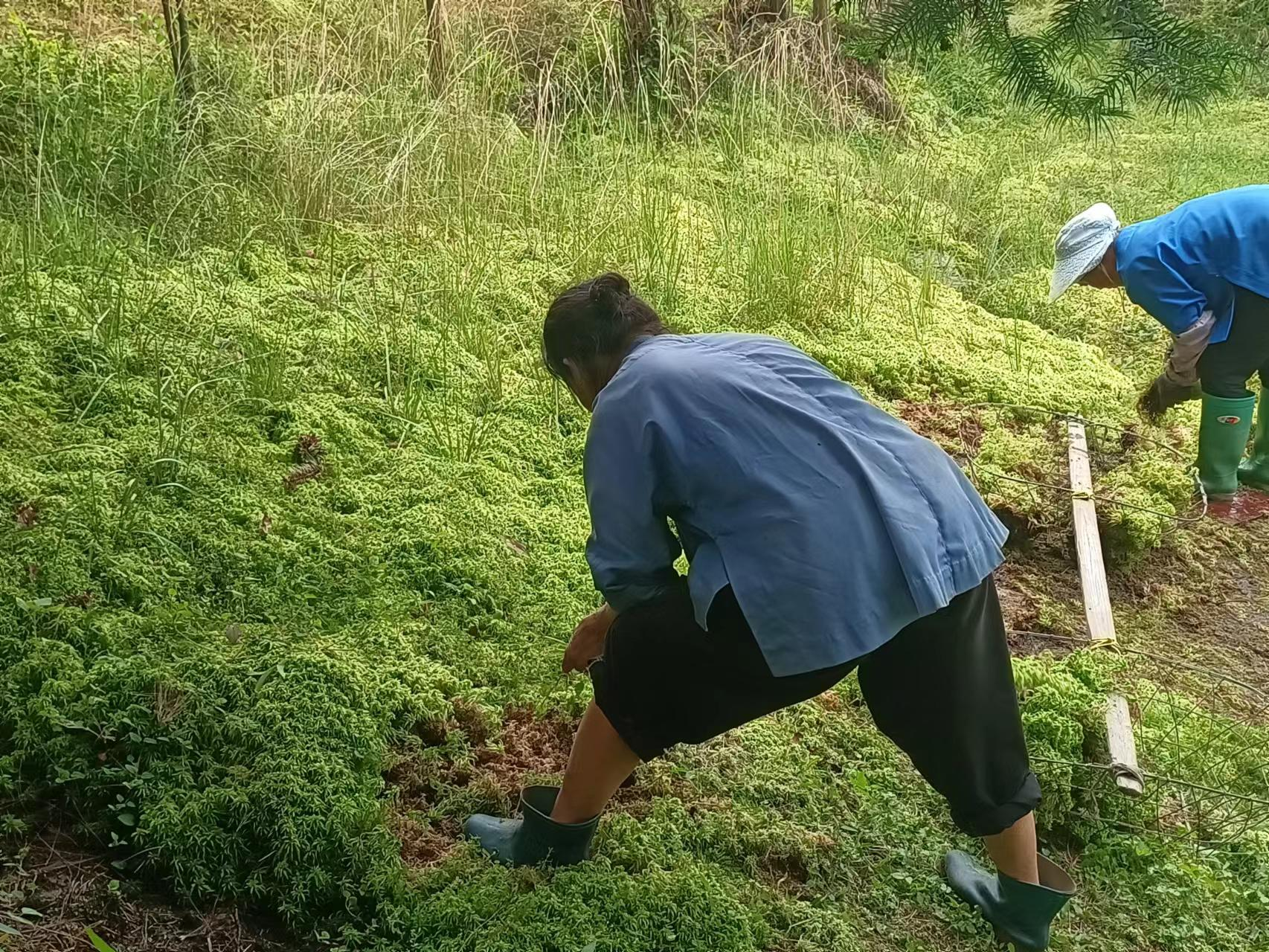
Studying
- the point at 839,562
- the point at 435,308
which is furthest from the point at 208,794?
the point at 435,308

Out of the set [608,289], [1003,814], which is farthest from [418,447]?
[1003,814]

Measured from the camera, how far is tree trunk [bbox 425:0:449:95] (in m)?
6.24

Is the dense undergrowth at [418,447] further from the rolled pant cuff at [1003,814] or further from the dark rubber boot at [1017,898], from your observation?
the rolled pant cuff at [1003,814]

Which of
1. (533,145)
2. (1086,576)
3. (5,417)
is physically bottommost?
(1086,576)

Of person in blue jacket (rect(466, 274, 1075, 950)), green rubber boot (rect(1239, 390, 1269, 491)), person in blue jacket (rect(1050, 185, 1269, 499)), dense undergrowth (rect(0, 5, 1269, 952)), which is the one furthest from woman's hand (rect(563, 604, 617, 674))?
green rubber boot (rect(1239, 390, 1269, 491))

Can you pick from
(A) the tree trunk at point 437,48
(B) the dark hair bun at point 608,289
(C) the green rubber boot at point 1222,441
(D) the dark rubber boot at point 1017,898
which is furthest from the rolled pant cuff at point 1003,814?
(A) the tree trunk at point 437,48

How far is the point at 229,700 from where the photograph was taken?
2.68 meters

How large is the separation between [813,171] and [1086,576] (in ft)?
11.8

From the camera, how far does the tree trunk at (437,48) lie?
624 centimetres

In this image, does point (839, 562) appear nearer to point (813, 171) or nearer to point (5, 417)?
point (5, 417)

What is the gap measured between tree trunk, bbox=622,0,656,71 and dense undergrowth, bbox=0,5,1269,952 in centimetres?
29

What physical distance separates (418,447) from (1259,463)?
11.9 ft

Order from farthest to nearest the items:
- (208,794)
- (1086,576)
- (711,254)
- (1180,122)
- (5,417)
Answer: (1180,122)
(711,254)
(1086,576)
(5,417)
(208,794)

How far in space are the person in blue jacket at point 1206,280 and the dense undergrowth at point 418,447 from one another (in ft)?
1.57
